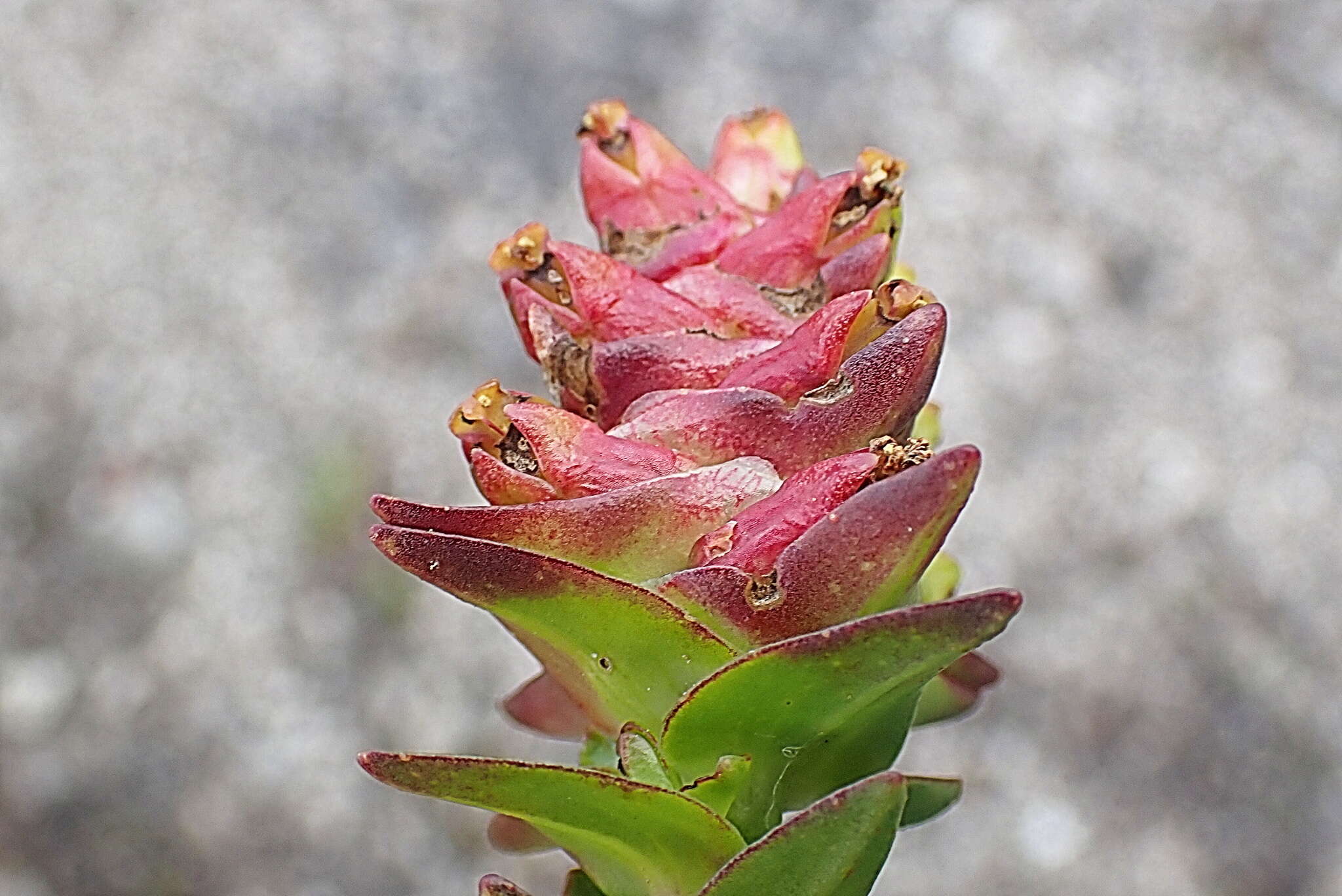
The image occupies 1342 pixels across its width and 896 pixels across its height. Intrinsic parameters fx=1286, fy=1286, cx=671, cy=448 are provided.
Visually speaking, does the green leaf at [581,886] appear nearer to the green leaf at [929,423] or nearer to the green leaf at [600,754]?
the green leaf at [600,754]

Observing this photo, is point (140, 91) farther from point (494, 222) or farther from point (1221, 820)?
point (1221, 820)

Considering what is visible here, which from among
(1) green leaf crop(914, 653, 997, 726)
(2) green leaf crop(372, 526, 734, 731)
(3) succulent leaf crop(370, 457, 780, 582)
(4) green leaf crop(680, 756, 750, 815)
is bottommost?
(4) green leaf crop(680, 756, 750, 815)

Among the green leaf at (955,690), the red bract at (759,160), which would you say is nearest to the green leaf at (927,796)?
the green leaf at (955,690)

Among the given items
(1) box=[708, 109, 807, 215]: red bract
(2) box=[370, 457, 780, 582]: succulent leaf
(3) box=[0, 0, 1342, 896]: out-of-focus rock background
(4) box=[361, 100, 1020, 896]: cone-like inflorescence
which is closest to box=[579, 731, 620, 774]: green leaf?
(4) box=[361, 100, 1020, 896]: cone-like inflorescence

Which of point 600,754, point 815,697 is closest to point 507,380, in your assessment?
point 600,754

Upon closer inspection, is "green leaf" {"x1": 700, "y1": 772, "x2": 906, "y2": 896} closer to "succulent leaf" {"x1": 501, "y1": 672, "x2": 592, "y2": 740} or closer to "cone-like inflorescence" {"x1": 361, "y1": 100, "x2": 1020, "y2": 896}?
"cone-like inflorescence" {"x1": 361, "y1": 100, "x2": 1020, "y2": 896}

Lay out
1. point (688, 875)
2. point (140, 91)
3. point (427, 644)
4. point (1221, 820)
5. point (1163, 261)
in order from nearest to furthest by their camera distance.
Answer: point (688, 875) < point (1221, 820) < point (427, 644) < point (1163, 261) < point (140, 91)

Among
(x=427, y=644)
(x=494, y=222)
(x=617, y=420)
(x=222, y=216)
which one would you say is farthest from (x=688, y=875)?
(x=222, y=216)
